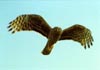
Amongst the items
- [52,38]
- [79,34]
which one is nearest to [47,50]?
[52,38]

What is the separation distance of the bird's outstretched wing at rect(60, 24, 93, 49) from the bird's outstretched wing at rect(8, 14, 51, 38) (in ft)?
2.31

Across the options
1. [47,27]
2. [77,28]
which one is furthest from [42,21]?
[77,28]

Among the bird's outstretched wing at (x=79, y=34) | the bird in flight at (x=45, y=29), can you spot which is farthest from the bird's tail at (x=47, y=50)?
the bird's outstretched wing at (x=79, y=34)

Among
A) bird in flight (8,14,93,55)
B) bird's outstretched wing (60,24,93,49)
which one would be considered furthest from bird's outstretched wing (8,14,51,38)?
bird's outstretched wing (60,24,93,49)

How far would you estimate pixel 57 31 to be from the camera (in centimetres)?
1634

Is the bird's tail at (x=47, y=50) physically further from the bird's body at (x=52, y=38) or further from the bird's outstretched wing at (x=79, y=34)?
the bird's outstretched wing at (x=79, y=34)

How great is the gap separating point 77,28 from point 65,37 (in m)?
0.51

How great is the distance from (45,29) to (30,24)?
0.65 metres

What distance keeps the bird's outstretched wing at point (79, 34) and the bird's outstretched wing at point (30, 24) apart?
2.31 feet

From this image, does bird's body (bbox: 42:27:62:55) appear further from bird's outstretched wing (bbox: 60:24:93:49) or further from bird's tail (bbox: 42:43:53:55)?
bird's outstretched wing (bbox: 60:24:93:49)

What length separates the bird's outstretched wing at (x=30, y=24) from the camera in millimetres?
16641

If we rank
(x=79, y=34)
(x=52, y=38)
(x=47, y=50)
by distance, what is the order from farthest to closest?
(x=79, y=34) < (x=47, y=50) < (x=52, y=38)

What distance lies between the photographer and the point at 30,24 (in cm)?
1706

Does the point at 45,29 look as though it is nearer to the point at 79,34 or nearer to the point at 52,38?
the point at 52,38
